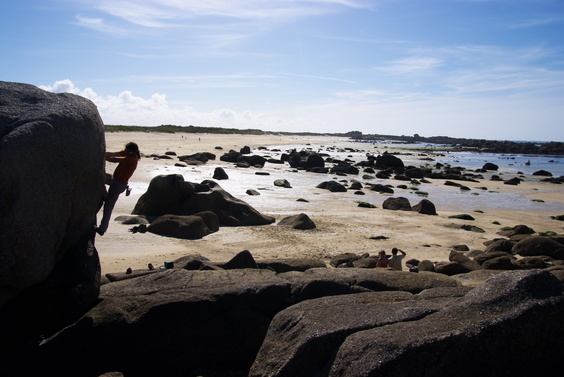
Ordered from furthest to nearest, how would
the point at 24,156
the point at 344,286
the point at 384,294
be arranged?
the point at 344,286
the point at 384,294
the point at 24,156

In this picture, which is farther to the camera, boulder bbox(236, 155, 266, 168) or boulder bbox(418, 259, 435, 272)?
boulder bbox(236, 155, 266, 168)

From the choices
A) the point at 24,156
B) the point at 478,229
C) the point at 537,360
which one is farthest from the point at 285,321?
the point at 478,229

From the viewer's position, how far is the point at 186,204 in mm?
15727

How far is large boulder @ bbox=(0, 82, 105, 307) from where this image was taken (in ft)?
17.7

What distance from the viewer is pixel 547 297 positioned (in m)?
5.12

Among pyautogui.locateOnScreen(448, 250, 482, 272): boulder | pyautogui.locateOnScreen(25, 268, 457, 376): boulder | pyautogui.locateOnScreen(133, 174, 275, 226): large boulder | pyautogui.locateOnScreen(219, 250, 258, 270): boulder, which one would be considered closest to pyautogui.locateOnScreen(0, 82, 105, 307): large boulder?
pyautogui.locateOnScreen(25, 268, 457, 376): boulder

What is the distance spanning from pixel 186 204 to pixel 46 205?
10.1 m

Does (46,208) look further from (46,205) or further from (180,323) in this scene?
(180,323)

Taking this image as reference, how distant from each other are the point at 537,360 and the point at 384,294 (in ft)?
6.56

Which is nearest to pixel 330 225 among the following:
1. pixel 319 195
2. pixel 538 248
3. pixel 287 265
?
pixel 538 248

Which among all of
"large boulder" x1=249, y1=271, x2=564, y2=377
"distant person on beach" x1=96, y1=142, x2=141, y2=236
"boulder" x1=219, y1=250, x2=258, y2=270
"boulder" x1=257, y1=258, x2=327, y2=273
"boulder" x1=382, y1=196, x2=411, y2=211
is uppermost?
"distant person on beach" x1=96, y1=142, x2=141, y2=236

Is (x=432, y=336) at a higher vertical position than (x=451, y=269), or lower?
higher

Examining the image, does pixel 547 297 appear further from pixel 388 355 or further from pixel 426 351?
pixel 388 355

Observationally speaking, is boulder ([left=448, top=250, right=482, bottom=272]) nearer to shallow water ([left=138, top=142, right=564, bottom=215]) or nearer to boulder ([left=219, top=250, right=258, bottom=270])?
boulder ([left=219, top=250, right=258, bottom=270])
